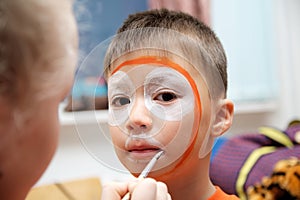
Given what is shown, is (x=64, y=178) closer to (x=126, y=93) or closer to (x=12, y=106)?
(x=126, y=93)

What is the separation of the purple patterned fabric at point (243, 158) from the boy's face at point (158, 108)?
0.57 metres

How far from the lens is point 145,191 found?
0.58m

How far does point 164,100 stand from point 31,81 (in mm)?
308

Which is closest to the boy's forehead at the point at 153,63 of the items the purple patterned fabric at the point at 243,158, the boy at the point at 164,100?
the boy at the point at 164,100

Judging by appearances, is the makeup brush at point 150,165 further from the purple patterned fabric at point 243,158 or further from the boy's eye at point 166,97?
the purple patterned fabric at point 243,158

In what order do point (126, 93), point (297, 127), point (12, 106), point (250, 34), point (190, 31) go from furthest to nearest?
point (250, 34) < point (297, 127) < point (190, 31) < point (126, 93) < point (12, 106)

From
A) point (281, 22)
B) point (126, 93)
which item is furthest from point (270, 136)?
point (281, 22)

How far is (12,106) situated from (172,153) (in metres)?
0.34

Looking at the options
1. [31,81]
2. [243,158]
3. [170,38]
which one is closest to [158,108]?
[170,38]

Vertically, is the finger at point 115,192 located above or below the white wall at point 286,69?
above

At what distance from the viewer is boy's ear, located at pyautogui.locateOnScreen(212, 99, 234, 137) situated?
808mm

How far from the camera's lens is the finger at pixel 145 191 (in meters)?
0.58

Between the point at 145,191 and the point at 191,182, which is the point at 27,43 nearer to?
the point at 145,191

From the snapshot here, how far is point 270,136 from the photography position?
1373mm
